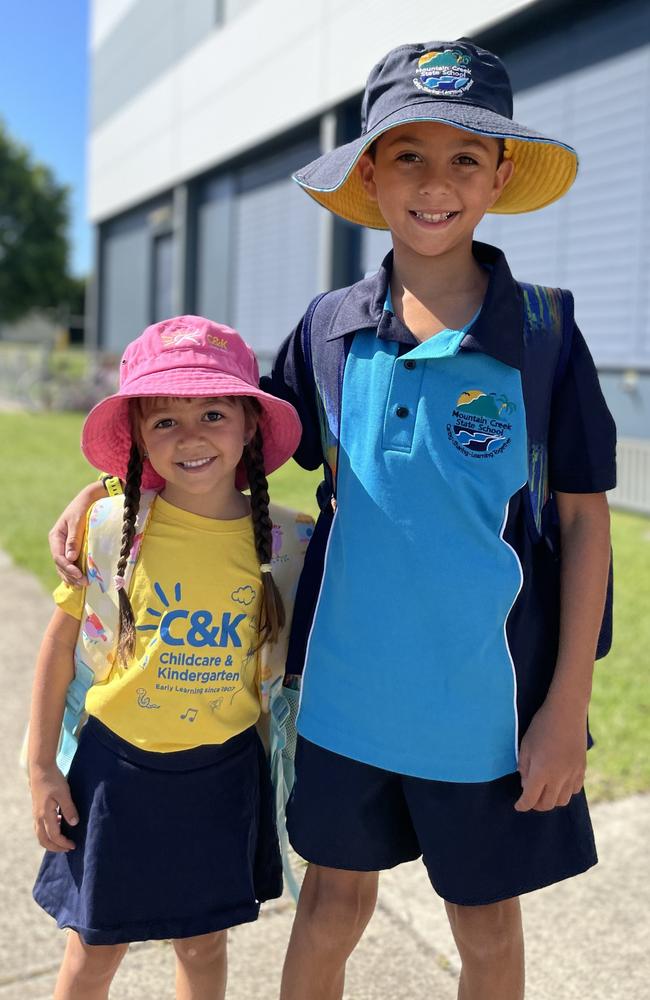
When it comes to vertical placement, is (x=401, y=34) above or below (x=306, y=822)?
above

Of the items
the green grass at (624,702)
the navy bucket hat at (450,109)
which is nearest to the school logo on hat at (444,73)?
the navy bucket hat at (450,109)

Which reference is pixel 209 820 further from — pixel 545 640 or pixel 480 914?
pixel 545 640

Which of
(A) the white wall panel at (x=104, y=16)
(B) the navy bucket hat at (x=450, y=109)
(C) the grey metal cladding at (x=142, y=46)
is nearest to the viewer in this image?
(B) the navy bucket hat at (x=450, y=109)

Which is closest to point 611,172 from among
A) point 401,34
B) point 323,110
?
point 401,34

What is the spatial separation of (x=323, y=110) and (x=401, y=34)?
223 centimetres

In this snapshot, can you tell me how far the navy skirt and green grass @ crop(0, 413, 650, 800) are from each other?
60.6 inches

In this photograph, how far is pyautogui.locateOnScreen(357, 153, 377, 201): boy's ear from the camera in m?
1.79

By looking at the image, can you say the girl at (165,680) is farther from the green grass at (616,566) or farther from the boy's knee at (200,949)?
the green grass at (616,566)

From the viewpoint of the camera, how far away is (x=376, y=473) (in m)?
1.66

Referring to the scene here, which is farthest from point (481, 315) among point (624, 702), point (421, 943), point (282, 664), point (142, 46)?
point (142, 46)

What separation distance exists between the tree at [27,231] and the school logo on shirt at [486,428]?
45.7 m

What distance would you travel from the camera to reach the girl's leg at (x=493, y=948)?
1.70 meters

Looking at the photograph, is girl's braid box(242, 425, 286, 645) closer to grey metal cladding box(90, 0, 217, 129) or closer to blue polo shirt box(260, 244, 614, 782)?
blue polo shirt box(260, 244, 614, 782)

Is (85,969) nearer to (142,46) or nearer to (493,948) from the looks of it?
(493,948)
